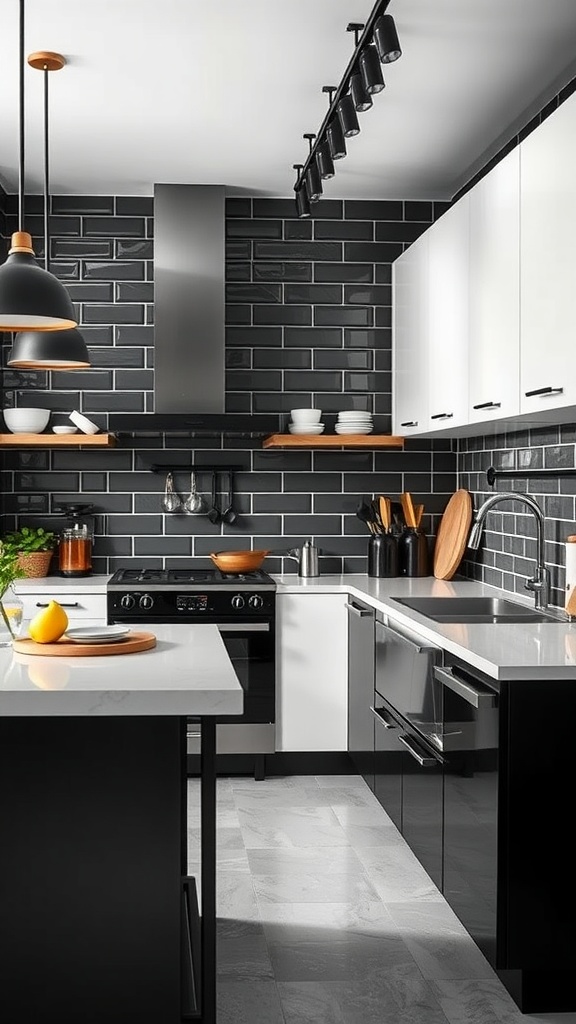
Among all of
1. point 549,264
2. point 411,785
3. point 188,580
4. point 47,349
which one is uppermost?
point 549,264

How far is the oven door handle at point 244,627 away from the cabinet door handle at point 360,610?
377mm

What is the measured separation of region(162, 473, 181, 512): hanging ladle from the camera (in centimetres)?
519

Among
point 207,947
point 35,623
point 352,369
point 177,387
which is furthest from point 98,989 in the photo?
point 352,369

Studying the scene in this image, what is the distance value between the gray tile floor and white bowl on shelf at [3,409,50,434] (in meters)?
1.87

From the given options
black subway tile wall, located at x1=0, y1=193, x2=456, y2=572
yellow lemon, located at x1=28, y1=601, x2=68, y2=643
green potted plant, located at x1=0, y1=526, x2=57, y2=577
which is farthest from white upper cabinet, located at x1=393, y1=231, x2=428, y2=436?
yellow lemon, located at x1=28, y1=601, x2=68, y2=643

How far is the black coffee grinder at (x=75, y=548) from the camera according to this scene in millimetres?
4980

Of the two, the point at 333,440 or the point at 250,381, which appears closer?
the point at 333,440

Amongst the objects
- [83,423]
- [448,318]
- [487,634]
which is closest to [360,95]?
[448,318]

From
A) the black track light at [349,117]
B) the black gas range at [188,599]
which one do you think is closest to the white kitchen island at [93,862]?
the black track light at [349,117]

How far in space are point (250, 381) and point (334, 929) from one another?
9.25ft

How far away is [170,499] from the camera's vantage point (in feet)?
17.0

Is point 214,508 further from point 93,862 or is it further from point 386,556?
point 93,862

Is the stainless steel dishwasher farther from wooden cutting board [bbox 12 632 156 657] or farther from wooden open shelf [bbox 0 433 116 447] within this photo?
wooden open shelf [bbox 0 433 116 447]

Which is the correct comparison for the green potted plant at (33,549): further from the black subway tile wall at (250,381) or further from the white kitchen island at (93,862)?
the white kitchen island at (93,862)
